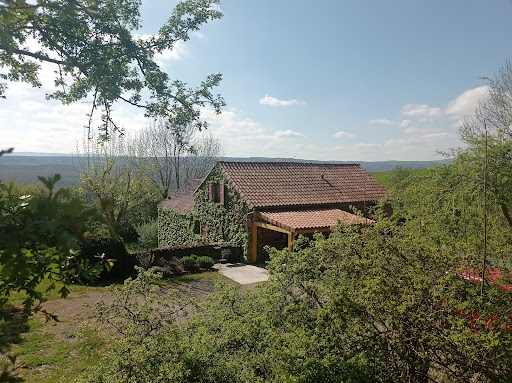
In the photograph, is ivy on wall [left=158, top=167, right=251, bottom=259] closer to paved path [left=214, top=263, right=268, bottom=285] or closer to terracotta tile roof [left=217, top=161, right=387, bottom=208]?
terracotta tile roof [left=217, top=161, right=387, bottom=208]

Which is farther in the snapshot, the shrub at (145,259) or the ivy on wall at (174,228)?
the ivy on wall at (174,228)

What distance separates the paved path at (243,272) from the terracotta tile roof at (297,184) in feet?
A: 8.88

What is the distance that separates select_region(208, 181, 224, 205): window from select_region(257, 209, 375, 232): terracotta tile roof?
2771 millimetres

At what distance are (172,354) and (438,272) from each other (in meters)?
3.19

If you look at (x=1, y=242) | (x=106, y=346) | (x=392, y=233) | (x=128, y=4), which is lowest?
(x=106, y=346)

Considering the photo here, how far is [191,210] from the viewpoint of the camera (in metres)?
20.2

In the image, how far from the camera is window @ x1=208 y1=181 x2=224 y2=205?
17109 mm

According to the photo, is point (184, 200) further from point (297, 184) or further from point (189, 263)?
point (189, 263)

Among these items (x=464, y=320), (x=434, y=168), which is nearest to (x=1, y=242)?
(x=464, y=320)

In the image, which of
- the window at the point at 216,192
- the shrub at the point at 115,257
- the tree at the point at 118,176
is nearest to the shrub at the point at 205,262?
the shrub at the point at 115,257

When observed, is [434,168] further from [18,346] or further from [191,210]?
[191,210]

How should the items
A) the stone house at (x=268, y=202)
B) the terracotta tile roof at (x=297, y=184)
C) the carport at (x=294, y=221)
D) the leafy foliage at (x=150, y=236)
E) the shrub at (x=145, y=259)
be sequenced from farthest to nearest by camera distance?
1. the leafy foliage at (x=150, y=236)
2. the terracotta tile roof at (x=297, y=184)
3. the stone house at (x=268, y=202)
4. the carport at (x=294, y=221)
5. the shrub at (x=145, y=259)

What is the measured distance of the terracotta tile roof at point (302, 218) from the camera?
45.3ft

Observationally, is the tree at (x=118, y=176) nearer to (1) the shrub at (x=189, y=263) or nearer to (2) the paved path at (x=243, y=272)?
(1) the shrub at (x=189, y=263)
